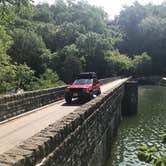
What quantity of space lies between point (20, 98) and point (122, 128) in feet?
47.4

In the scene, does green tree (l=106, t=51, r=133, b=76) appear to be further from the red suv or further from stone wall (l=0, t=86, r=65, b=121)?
stone wall (l=0, t=86, r=65, b=121)

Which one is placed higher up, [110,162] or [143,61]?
[143,61]

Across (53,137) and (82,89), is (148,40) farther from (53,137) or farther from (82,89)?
(53,137)

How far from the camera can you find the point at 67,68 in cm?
6456

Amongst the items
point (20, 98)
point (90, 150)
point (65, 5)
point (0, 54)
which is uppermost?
point (65, 5)

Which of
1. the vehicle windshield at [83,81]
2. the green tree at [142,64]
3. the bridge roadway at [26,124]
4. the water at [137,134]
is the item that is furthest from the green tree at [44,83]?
the green tree at [142,64]

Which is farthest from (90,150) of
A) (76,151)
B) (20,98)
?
(20,98)

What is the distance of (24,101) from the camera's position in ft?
57.3

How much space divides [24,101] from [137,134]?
39.0ft

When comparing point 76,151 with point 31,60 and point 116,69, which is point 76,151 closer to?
point 31,60

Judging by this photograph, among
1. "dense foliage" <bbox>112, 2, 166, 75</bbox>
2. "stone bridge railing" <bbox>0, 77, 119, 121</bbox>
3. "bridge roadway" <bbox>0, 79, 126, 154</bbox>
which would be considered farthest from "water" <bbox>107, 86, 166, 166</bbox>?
"dense foliage" <bbox>112, 2, 166, 75</bbox>

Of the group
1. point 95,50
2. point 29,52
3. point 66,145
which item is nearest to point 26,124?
point 66,145

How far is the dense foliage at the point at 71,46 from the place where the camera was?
36178mm

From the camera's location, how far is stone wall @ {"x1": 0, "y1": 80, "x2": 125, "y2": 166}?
21.6 feet
